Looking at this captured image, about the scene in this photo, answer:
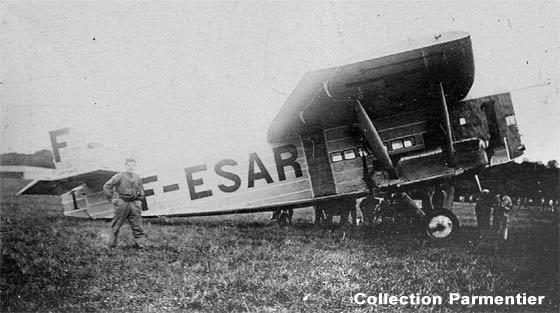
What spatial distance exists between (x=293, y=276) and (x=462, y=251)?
5.10 ft

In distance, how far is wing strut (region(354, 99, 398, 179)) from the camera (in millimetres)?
3549

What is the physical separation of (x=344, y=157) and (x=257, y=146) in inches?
37.8

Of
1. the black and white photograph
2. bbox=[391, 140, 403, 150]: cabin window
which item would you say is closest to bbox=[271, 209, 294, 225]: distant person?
the black and white photograph

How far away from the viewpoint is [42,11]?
3461 mm

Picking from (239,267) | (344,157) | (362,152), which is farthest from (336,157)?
(239,267)

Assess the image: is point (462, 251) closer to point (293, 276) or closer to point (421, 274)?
point (421, 274)

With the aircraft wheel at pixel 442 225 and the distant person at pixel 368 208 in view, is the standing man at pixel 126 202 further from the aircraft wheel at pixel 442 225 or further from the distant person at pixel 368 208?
the aircraft wheel at pixel 442 225

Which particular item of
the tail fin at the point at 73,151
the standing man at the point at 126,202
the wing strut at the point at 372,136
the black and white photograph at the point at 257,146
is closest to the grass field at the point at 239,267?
the black and white photograph at the point at 257,146

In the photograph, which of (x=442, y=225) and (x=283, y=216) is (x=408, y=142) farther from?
(x=283, y=216)

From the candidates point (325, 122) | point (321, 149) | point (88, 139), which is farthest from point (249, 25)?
→ point (88, 139)

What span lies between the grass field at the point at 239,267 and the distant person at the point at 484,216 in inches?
4.4

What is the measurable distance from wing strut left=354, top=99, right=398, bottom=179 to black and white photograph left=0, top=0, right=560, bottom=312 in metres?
0.02

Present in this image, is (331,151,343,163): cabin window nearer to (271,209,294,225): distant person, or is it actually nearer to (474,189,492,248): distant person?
(271,209,294,225): distant person

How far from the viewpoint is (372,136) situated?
3623 millimetres
